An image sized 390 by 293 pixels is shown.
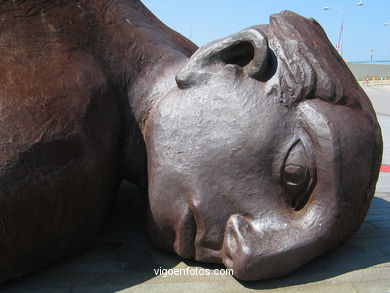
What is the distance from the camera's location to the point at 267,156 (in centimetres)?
→ 189

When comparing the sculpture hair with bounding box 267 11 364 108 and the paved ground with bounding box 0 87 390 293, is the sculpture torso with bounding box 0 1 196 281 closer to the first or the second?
the paved ground with bounding box 0 87 390 293

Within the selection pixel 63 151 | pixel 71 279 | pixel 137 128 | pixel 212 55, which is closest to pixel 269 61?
pixel 212 55

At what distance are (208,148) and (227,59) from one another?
1.60ft

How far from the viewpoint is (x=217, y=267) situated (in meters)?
2.16

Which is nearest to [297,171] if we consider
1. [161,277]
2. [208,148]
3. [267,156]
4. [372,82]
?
[267,156]

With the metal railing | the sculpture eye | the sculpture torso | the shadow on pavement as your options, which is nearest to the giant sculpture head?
the sculpture eye

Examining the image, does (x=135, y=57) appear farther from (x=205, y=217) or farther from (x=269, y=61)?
(x=205, y=217)

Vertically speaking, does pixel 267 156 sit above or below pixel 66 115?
below

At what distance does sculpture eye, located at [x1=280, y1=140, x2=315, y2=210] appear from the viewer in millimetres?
1880

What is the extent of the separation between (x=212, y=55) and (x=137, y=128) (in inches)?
23.9

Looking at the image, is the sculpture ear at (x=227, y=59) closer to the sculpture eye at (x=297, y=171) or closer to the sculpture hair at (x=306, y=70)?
the sculpture hair at (x=306, y=70)

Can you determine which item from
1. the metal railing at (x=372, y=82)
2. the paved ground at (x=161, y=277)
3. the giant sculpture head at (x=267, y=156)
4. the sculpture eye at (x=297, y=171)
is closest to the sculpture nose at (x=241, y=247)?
the giant sculpture head at (x=267, y=156)

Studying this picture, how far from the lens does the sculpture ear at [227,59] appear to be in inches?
75.9

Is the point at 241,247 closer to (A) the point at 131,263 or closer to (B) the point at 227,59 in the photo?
(A) the point at 131,263
